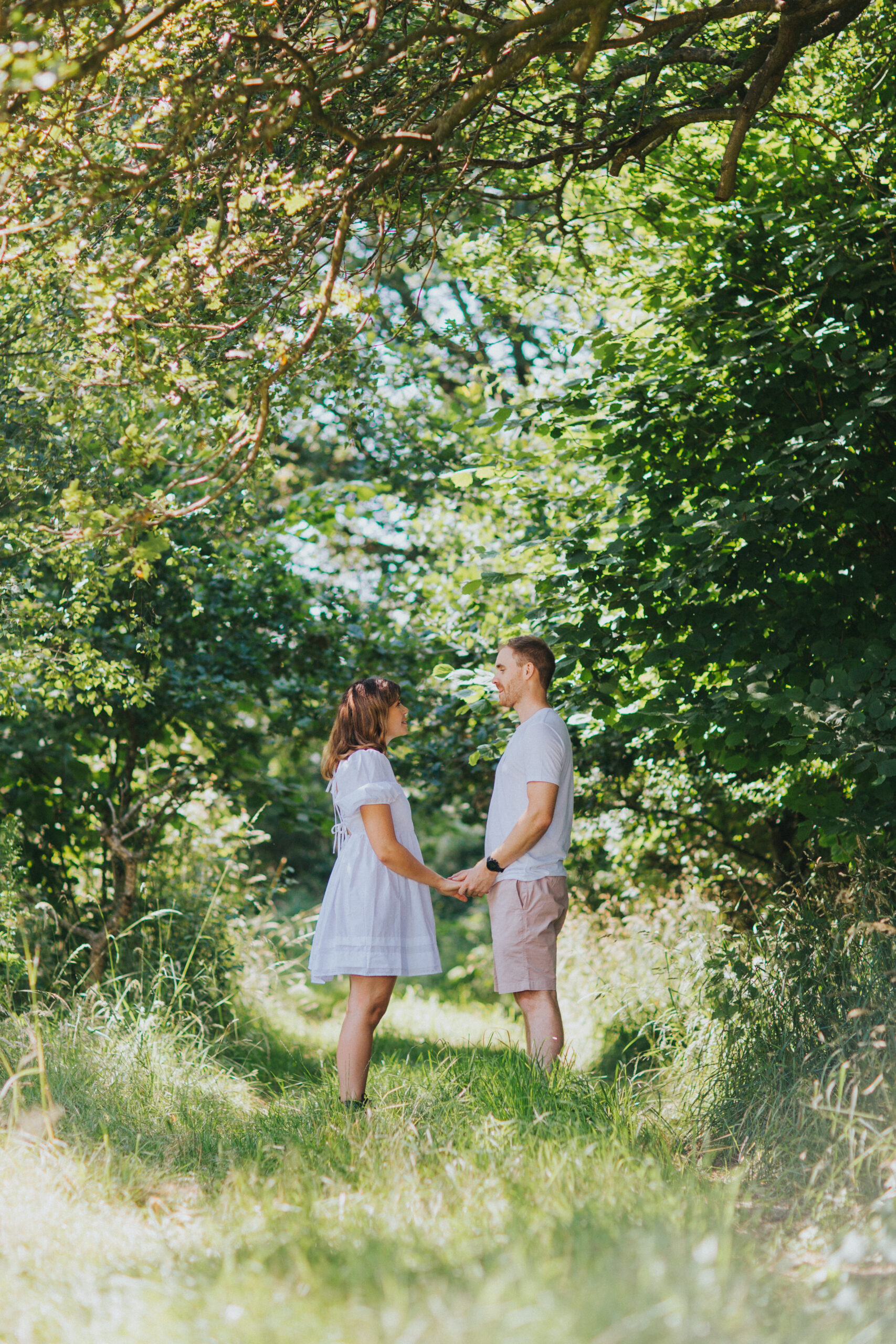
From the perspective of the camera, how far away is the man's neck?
437 centimetres

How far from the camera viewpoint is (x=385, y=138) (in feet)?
12.7

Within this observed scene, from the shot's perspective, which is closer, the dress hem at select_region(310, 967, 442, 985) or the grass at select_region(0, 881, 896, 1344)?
the grass at select_region(0, 881, 896, 1344)

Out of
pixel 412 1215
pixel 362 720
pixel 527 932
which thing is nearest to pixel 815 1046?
pixel 527 932

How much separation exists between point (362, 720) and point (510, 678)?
62cm

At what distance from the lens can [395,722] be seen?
4.33 meters

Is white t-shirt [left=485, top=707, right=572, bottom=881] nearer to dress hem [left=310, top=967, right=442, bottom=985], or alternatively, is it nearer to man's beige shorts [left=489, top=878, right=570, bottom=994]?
man's beige shorts [left=489, top=878, right=570, bottom=994]

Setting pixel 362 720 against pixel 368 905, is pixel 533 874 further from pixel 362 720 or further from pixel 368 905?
pixel 362 720

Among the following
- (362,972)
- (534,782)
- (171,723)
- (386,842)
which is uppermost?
(171,723)

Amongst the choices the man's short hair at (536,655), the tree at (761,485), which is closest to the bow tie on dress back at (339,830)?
the man's short hair at (536,655)

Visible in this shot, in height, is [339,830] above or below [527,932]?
above

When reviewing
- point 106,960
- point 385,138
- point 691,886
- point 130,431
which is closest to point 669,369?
point 385,138

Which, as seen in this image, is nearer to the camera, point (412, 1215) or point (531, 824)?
point (412, 1215)

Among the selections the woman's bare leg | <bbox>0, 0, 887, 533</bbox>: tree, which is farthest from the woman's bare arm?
<bbox>0, 0, 887, 533</bbox>: tree

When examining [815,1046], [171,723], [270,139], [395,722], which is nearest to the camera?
[270,139]
